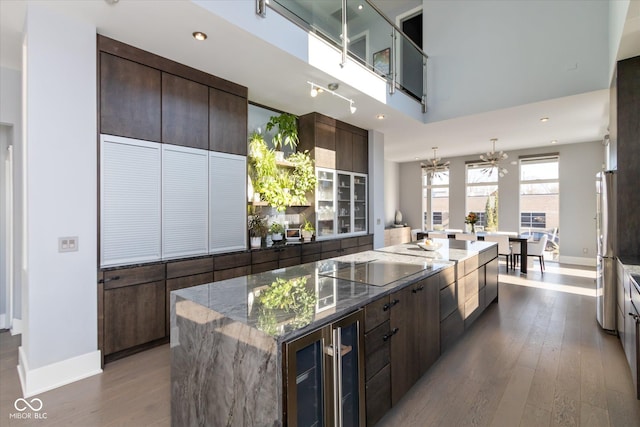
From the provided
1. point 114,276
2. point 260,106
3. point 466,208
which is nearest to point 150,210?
point 114,276

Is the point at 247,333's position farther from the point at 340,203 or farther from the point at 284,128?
the point at 340,203

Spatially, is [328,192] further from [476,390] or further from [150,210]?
[476,390]

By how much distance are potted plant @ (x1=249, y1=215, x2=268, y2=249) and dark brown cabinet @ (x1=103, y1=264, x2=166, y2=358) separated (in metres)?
1.24

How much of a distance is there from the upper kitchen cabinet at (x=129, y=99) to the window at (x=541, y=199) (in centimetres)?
821

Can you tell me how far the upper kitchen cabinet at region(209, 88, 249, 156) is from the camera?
3537 mm

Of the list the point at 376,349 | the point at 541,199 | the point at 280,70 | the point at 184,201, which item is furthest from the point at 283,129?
the point at 541,199

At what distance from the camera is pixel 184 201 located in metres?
3.27

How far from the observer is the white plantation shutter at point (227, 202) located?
3545 millimetres

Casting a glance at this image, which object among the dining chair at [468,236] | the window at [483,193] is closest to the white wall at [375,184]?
the dining chair at [468,236]

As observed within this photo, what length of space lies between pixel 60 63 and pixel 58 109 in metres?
0.37

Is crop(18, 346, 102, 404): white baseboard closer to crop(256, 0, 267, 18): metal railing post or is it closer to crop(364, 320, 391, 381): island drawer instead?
crop(364, 320, 391, 381): island drawer

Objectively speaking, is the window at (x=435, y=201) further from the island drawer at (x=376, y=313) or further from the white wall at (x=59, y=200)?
the white wall at (x=59, y=200)

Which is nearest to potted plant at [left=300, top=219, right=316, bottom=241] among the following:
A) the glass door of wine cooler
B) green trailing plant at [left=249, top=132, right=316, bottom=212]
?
the glass door of wine cooler

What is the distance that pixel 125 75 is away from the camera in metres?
2.84
